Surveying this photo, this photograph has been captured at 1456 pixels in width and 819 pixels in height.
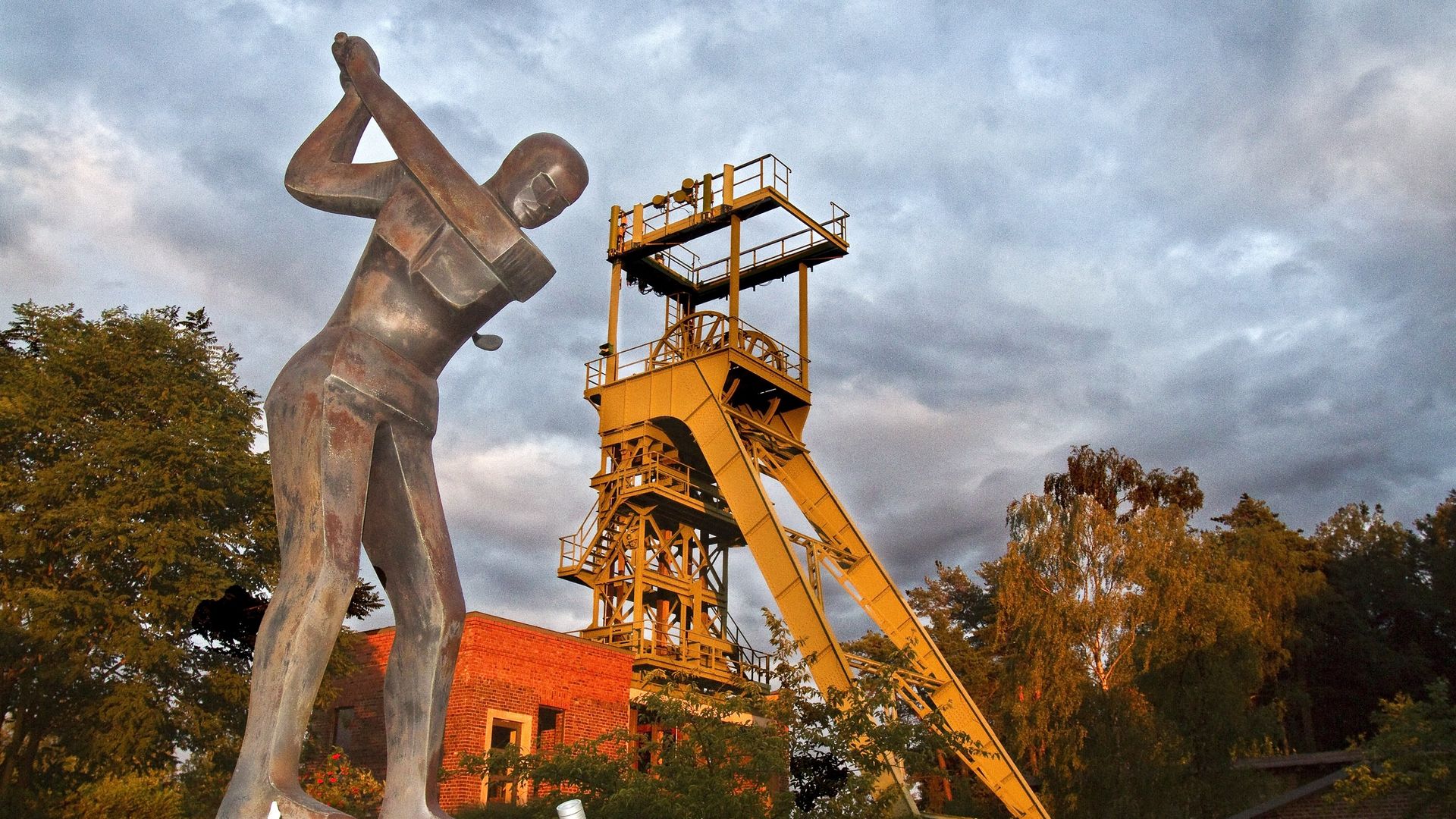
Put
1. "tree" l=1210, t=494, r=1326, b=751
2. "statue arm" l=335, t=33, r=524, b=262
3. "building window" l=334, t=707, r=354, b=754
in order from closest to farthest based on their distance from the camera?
"statue arm" l=335, t=33, r=524, b=262 → "building window" l=334, t=707, r=354, b=754 → "tree" l=1210, t=494, r=1326, b=751

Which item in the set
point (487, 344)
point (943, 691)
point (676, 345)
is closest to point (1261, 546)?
point (943, 691)

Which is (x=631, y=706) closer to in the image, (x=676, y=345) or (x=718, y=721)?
(x=676, y=345)

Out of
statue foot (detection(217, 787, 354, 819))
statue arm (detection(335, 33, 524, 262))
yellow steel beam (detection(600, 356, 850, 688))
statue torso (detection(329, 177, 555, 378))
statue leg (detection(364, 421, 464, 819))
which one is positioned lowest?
statue foot (detection(217, 787, 354, 819))

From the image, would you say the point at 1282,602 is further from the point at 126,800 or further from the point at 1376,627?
the point at 126,800

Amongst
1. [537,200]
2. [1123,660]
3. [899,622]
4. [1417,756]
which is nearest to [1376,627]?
[1123,660]

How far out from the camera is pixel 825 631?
2183 centimetres

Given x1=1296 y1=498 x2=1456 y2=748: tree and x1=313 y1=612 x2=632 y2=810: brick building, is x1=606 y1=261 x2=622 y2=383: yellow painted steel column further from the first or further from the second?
x1=1296 y1=498 x2=1456 y2=748: tree

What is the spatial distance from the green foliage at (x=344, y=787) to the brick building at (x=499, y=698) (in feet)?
12.1

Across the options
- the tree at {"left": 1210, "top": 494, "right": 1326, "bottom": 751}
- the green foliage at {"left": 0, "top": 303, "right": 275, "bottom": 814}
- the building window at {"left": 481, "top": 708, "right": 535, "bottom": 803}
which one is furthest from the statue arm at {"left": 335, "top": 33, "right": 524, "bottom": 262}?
the tree at {"left": 1210, "top": 494, "right": 1326, "bottom": 751}

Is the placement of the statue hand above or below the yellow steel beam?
below

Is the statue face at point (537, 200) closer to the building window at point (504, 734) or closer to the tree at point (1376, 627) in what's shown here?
the building window at point (504, 734)

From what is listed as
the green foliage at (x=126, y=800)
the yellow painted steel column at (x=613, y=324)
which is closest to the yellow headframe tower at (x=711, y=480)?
the yellow painted steel column at (x=613, y=324)

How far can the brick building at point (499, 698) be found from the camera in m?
20.0

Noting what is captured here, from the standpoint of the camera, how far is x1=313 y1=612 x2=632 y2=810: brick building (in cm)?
2003
